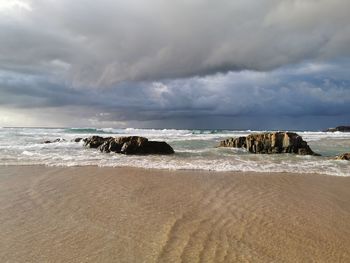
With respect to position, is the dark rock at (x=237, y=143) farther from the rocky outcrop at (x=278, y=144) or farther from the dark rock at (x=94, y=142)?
the dark rock at (x=94, y=142)

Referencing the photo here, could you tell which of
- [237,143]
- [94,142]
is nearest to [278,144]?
[237,143]

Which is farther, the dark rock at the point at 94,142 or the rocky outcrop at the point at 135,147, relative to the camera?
the dark rock at the point at 94,142

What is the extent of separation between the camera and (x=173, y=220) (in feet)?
16.1

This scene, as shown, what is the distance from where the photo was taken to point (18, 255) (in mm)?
3566

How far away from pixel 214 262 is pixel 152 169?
737 cm

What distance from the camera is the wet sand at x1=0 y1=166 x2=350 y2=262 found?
12.0ft

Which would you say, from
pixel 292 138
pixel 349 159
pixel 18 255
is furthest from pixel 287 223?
pixel 292 138

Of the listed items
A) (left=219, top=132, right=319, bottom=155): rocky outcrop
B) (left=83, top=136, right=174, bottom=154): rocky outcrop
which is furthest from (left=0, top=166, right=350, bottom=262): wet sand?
(left=219, top=132, right=319, bottom=155): rocky outcrop

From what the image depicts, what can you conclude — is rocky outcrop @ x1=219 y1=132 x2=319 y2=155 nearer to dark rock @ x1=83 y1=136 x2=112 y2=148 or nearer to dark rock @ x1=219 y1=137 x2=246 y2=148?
dark rock @ x1=219 y1=137 x2=246 y2=148

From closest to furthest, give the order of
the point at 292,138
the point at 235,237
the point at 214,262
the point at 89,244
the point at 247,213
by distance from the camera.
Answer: the point at 214,262 < the point at 89,244 < the point at 235,237 < the point at 247,213 < the point at 292,138

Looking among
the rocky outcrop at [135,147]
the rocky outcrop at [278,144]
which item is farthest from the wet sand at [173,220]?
the rocky outcrop at [278,144]

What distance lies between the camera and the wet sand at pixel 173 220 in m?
3.66

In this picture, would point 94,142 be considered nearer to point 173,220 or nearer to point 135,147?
point 135,147

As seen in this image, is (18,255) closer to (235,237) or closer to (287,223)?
(235,237)
